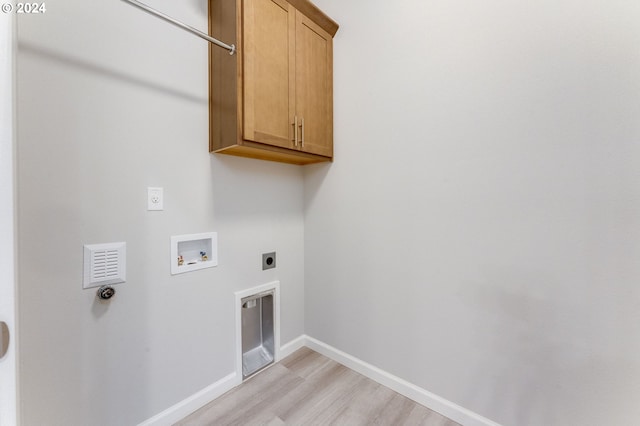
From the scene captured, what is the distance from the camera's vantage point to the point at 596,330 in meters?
1.03

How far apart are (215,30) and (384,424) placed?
8.02ft

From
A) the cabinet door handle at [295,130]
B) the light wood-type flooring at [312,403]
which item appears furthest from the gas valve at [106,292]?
the cabinet door handle at [295,130]

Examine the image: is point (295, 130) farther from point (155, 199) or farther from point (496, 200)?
point (496, 200)

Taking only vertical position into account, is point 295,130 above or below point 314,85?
below

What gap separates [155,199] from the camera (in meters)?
1.29

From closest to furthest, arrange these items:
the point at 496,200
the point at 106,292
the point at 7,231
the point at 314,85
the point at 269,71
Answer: the point at 7,231
the point at 106,292
the point at 496,200
the point at 269,71
the point at 314,85

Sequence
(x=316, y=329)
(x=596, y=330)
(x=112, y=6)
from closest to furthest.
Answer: (x=596, y=330), (x=112, y=6), (x=316, y=329)

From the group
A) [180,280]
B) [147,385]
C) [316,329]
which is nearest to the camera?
[147,385]

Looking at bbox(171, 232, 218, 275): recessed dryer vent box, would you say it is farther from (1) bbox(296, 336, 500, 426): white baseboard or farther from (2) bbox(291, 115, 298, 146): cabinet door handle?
(1) bbox(296, 336, 500, 426): white baseboard

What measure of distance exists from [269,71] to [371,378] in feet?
6.83

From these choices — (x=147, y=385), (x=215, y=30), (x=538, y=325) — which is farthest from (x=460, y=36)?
(x=147, y=385)

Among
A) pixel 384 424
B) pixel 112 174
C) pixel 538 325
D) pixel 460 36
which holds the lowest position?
pixel 384 424

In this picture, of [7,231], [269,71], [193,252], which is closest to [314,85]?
[269,71]

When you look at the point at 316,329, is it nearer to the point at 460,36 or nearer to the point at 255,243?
the point at 255,243
